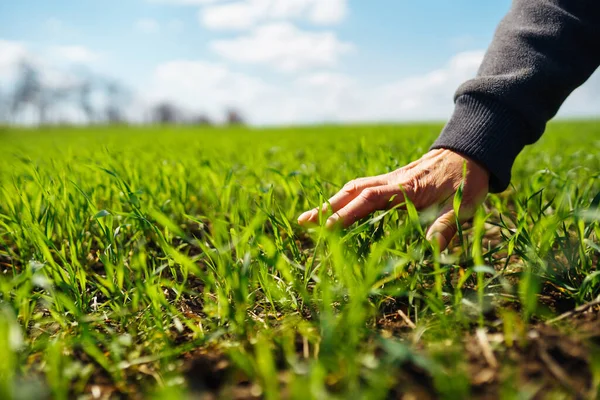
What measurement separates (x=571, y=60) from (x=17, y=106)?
74.1 metres

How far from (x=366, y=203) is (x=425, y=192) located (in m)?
0.25

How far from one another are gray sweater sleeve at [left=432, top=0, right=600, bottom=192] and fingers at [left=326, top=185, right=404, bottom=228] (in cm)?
34

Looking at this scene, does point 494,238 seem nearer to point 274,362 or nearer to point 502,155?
point 502,155

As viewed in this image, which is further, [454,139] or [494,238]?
[494,238]

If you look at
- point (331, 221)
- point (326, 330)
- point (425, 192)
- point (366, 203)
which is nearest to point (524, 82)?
point (425, 192)

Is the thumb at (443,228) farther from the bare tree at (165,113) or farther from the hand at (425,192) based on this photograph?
the bare tree at (165,113)

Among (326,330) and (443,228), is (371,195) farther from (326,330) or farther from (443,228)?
(326,330)

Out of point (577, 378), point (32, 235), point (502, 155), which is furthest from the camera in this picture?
point (502, 155)

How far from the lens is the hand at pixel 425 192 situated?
1.30 meters

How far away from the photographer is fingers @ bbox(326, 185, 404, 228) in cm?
129

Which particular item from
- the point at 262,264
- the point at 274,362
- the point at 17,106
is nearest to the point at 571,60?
the point at 262,264

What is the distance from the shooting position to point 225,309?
1.00m

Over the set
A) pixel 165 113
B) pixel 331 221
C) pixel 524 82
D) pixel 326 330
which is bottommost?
pixel 326 330

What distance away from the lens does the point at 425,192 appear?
4.66 feet
